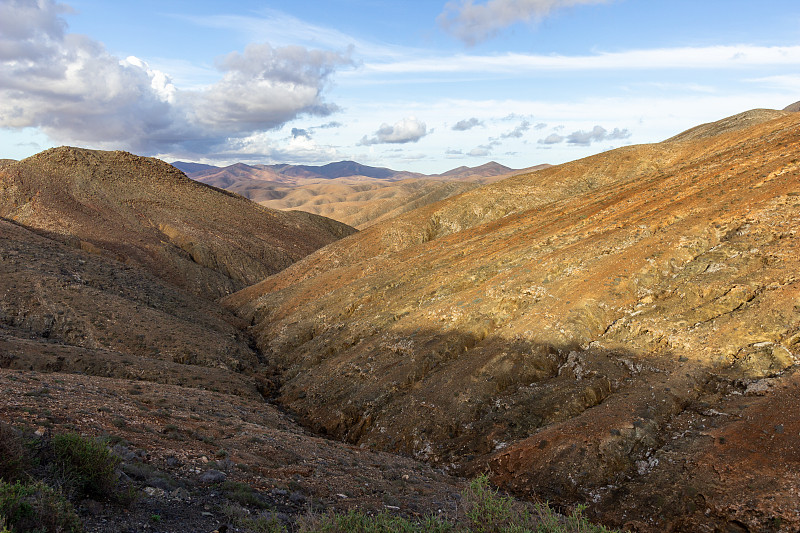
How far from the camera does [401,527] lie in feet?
20.3

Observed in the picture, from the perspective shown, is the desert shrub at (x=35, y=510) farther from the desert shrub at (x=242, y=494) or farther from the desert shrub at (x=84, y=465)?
the desert shrub at (x=242, y=494)

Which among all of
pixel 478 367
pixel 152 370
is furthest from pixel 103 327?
pixel 478 367

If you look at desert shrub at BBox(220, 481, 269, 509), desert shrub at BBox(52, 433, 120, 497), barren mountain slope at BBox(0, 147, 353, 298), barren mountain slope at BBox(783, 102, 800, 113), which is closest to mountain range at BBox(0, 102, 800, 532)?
desert shrub at BBox(220, 481, 269, 509)

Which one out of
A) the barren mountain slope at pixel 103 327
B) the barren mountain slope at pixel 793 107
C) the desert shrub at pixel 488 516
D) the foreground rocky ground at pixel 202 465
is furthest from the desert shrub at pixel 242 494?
the barren mountain slope at pixel 793 107

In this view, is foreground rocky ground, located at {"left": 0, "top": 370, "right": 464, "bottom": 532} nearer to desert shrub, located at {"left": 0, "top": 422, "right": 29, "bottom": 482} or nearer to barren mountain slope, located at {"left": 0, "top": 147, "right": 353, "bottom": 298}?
desert shrub, located at {"left": 0, "top": 422, "right": 29, "bottom": 482}

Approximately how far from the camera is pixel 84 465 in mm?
6309

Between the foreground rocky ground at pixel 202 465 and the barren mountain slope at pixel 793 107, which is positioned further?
the barren mountain slope at pixel 793 107

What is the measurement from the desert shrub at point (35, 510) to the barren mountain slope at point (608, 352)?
9.22 meters

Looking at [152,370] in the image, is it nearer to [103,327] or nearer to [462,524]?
[103,327]

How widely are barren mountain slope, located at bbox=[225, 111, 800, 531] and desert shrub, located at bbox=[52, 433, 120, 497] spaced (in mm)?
8748

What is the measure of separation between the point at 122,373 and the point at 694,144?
43.8m

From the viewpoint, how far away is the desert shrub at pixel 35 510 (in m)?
4.67

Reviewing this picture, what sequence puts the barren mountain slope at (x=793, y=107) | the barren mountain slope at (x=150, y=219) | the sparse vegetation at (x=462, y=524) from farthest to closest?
the barren mountain slope at (x=793, y=107) → the barren mountain slope at (x=150, y=219) → the sparse vegetation at (x=462, y=524)

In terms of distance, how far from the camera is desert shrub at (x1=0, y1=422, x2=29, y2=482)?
5.72 meters
